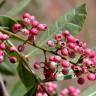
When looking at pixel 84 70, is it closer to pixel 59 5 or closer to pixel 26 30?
pixel 26 30

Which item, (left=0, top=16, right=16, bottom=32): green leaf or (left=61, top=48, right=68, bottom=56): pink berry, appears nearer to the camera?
(left=61, top=48, right=68, bottom=56): pink berry

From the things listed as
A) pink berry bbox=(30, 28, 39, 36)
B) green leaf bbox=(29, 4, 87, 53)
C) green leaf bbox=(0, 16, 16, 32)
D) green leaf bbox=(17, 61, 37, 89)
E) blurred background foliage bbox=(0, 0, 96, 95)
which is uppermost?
green leaf bbox=(0, 16, 16, 32)

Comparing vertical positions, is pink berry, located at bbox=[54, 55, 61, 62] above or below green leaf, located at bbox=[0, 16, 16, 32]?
below

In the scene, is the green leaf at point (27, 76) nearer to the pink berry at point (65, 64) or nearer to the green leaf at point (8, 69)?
the pink berry at point (65, 64)

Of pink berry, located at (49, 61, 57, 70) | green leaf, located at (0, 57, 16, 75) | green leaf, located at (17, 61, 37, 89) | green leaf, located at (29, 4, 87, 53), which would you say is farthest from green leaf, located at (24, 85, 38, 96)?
green leaf, located at (0, 57, 16, 75)

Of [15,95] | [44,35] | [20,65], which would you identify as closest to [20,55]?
[20,65]

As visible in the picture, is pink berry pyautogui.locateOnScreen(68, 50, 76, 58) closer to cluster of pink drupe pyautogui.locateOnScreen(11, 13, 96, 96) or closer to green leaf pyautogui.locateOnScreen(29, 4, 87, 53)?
cluster of pink drupe pyautogui.locateOnScreen(11, 13, 96, 96)
